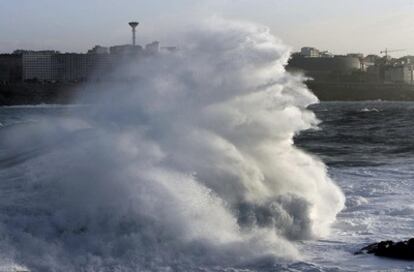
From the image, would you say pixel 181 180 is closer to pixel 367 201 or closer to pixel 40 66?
pixel 367 201

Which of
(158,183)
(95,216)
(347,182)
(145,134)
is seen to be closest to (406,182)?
(347,182)

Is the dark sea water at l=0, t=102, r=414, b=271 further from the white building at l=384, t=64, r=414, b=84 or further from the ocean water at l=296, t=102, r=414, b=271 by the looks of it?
the white building at l=384, t=64, r=414, b=84

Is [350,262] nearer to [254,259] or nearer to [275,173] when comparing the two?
[254,259]

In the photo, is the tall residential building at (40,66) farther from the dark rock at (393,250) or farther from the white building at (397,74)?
the dark rock at (393,250)

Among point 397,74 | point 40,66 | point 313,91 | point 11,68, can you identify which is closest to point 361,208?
point 313,91

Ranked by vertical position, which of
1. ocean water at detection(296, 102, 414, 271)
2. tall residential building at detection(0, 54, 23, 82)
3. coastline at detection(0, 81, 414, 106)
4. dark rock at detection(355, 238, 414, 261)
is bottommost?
ocean water at detection(296, 102, 414, 271)

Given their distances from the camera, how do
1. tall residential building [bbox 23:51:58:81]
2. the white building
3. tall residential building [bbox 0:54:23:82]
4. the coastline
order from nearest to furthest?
the coastline
tall residential building [bbox 0:54:23:82]
tall residential building [bbox 23:51:58:81]
the white building

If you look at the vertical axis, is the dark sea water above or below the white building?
below

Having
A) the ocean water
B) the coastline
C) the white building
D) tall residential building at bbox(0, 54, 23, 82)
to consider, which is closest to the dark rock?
the ocean water
